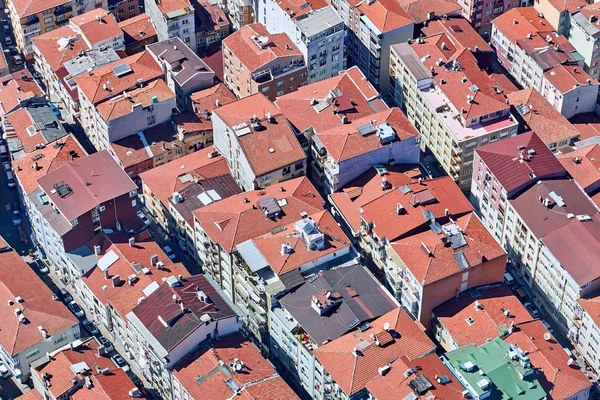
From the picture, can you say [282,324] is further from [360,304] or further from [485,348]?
[485,348]

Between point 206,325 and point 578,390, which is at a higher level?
point 206,325

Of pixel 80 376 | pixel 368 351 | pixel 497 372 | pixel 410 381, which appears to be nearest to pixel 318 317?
pixel 368 351

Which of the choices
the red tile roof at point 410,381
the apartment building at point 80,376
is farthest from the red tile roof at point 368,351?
the apartment building at point 80,376

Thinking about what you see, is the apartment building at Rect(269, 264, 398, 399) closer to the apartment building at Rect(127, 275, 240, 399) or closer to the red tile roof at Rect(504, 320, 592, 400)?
the apartment building at Rect(127, 275, 240, 399)

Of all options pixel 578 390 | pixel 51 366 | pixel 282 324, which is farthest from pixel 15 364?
pixel 578 390

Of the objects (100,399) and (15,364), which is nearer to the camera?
(100,399)

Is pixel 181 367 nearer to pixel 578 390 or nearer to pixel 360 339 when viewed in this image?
pixel 360 339
